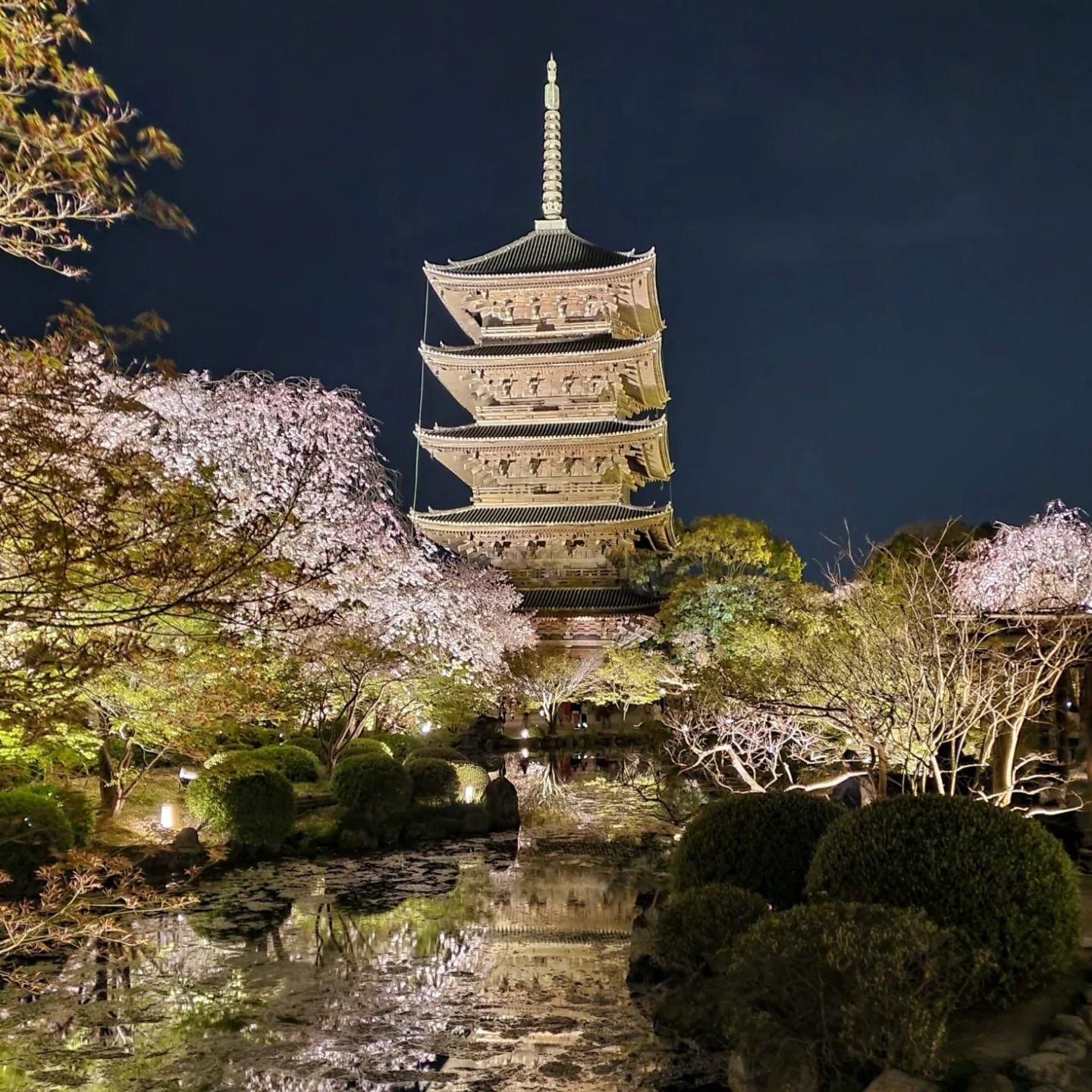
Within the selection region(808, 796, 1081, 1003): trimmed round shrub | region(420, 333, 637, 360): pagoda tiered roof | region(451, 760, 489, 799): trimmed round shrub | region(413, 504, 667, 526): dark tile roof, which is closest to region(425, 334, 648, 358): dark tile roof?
region(420, 333, 637, 360): pagoda tiered roof

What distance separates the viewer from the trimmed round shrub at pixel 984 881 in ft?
21.6

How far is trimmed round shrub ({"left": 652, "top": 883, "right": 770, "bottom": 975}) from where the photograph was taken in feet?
26.0

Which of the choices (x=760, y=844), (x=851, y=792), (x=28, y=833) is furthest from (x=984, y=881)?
(x=28, y=833)

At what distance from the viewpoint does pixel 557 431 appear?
40312 millimetres

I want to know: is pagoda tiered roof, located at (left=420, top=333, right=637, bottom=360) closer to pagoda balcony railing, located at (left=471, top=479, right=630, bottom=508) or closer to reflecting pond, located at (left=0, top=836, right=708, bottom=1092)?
pagoda balcony railing, located at (left=471, top=479, right=630, bottom=508)

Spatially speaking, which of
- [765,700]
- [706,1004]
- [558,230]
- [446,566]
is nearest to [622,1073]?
[706,1004]

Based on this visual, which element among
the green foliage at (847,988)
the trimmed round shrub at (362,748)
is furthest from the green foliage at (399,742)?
the green foliage at (847,988)

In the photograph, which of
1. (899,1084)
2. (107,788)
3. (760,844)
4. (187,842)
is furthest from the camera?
(107,788)

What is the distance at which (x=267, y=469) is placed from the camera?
19094 millimetres

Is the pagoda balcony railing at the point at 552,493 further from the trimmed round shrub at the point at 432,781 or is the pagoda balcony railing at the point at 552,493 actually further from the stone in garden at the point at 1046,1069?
the stone in garden at the point at 1046,1069

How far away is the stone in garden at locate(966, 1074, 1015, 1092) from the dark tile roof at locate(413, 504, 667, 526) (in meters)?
33.6

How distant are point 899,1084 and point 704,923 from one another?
2.80m

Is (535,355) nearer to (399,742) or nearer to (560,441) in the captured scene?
(560,441)

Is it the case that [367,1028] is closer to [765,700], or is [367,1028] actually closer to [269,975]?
[269,975]
